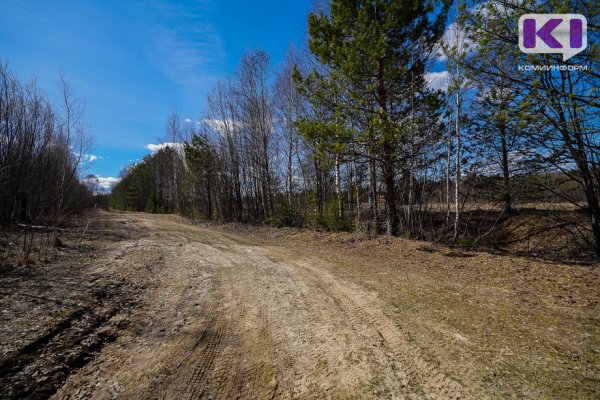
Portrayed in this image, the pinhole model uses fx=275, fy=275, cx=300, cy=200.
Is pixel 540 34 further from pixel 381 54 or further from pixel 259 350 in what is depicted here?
pixel 259 350

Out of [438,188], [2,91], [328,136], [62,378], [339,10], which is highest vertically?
[339,10]

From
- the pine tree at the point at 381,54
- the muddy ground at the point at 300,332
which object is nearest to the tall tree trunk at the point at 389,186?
the pine tree at the point at 381,54

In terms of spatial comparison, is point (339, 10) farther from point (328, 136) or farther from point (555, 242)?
point (555, 242)

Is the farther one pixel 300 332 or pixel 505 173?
pixel 505 173

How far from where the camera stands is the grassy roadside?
237 cm

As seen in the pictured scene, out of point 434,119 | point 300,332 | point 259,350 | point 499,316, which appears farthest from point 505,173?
point 259,350

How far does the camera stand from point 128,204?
182ft

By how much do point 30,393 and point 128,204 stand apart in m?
62.4

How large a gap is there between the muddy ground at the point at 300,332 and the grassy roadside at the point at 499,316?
0.02m

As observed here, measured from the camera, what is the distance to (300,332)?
3.26 m

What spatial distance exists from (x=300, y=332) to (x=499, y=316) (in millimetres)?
2599

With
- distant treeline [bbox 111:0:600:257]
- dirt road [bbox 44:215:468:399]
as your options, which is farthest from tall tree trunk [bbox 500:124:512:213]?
dirt road [bbox 44:215:468:399]

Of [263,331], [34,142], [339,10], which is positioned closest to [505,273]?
[263,331]

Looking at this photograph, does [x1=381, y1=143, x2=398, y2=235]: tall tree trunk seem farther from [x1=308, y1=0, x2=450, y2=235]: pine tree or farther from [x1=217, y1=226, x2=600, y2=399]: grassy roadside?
[x1=217, y1=226, x2=600, y2=399]: grassy roadside
